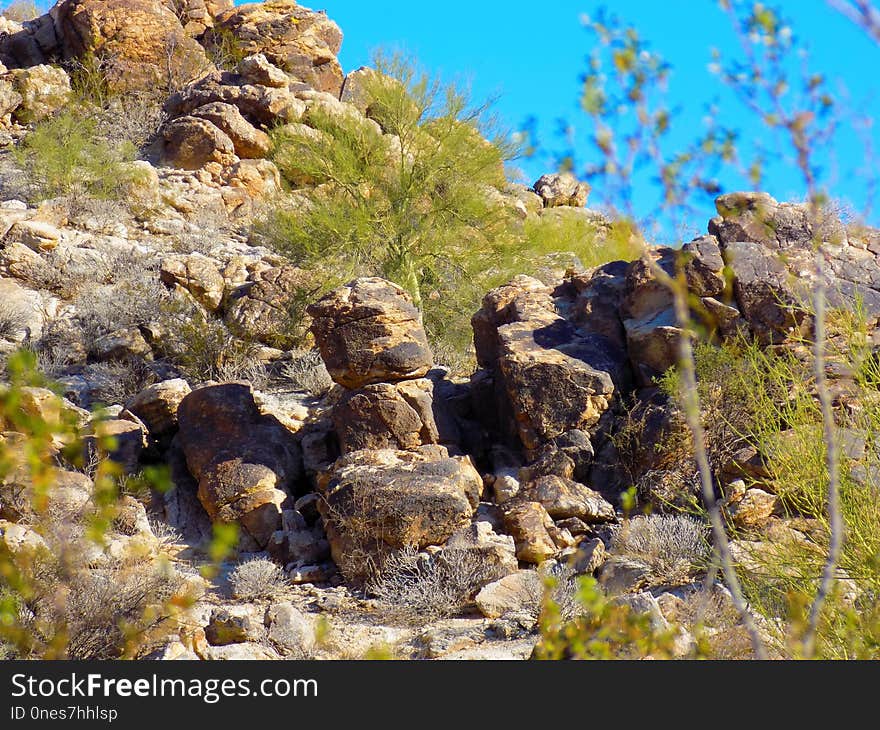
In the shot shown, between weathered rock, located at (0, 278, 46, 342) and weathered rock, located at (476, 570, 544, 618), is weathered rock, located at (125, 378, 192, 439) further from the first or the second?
weathered rock, located at (476, 570, 544, 618)

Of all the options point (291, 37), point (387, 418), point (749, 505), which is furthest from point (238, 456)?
point (291, 37)

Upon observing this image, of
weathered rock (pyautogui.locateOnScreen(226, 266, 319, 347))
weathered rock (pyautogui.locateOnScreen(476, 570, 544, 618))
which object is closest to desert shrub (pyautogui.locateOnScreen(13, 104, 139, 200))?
weathered rock (pyautogui.locateOnScreen(226, 266, 319, 347))

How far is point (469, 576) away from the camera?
7812mm

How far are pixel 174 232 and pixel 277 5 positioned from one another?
11967 millimetres

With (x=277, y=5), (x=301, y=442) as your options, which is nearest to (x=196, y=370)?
(x=301, y=442)

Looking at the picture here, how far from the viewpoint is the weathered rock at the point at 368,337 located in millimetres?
9609

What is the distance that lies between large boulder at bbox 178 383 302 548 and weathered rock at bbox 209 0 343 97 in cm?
1708

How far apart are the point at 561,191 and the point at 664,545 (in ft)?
64.1

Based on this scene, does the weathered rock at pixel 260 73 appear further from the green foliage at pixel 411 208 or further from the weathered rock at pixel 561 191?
the weathered rock at pixel 561 191

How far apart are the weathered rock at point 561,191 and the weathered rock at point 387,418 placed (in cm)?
1703

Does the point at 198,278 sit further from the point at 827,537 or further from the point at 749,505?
the point at 827,537

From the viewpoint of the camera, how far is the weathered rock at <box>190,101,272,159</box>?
854 inches

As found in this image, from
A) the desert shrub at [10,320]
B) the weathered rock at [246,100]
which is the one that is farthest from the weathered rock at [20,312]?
the weathered rock at [246,100]

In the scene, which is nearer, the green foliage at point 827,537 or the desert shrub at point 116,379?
the green foliage at point 827,537
